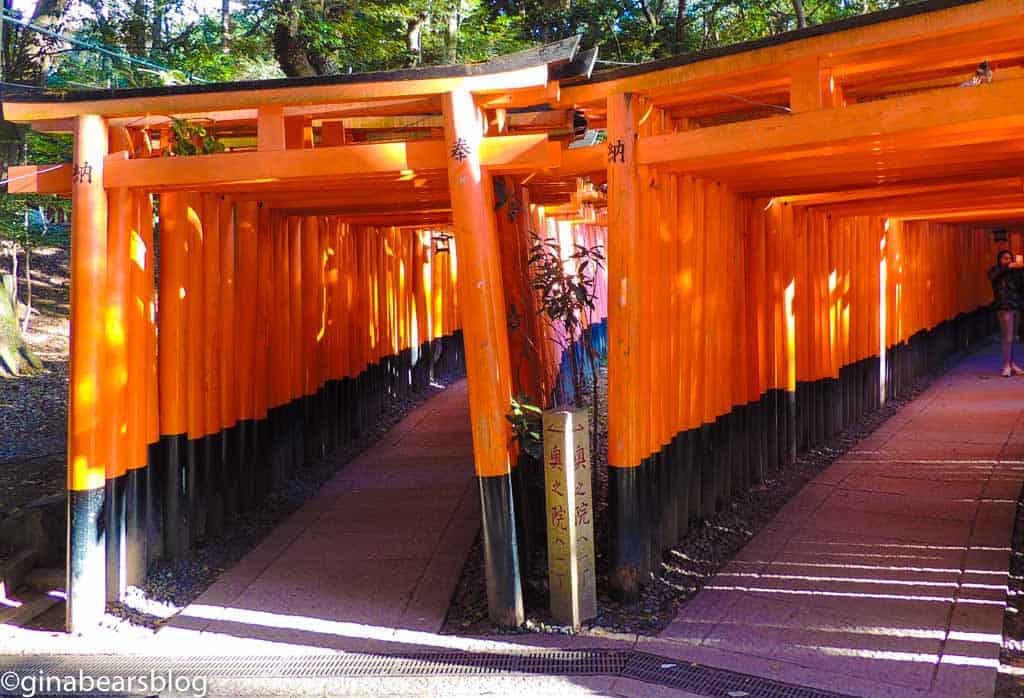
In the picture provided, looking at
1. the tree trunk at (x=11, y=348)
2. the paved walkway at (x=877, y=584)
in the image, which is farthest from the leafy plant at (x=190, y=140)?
the tree trunk at (x=11, y=348)

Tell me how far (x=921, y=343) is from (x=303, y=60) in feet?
33.9

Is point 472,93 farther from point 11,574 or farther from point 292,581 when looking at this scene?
point 11,574

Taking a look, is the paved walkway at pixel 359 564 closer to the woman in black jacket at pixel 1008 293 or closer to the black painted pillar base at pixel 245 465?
the black painted pillar base at pixel 245 465

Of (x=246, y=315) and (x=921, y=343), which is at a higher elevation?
(x=246, y=315)

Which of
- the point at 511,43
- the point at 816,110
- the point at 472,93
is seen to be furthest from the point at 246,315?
the point at 511,43

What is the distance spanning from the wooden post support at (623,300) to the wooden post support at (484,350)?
674 millimetres

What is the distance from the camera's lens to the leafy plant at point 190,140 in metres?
6.03

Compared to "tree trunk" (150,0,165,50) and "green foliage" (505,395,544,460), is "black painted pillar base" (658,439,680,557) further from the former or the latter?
"tree trunk" (150,0,165,50)

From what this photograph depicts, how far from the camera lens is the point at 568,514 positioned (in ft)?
17.5

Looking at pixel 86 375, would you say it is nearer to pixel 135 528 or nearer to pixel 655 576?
pixel 135 528

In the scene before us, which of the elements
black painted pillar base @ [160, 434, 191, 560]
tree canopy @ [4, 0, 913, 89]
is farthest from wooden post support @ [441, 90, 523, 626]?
tree canopy @ [4, 0, 913, 89]

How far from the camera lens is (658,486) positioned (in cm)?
617

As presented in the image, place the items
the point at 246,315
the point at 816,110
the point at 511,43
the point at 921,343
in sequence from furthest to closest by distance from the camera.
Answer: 1. the point at 511,43
2. the point at 921,343
3. the point at 246,315
4. the point at 816,110

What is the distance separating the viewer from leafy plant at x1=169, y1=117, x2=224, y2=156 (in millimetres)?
6031
